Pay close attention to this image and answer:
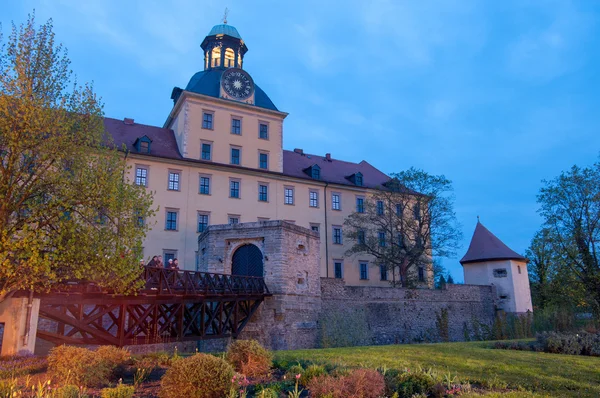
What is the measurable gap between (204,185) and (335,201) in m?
11.4

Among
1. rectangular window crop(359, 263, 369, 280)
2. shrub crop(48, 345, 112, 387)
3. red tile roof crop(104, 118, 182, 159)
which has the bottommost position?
shrub crop(48, 345, 112, 387)

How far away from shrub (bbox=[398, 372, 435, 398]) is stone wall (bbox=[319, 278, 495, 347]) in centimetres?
1486

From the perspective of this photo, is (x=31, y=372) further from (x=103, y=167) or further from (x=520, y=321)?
(x=520, y=321)

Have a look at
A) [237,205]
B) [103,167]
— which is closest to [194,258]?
[237,205]

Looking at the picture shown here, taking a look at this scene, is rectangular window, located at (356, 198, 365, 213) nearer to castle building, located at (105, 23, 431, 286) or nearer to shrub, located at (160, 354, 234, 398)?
castle building, located at (105, 23, 431, 286)

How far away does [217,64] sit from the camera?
40.8 meters

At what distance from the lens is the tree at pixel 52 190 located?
11.5 m

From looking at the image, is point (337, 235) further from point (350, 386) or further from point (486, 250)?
point (350, 386)

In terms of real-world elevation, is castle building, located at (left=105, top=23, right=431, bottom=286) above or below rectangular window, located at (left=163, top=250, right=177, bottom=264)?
above

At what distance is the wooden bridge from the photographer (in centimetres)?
1365

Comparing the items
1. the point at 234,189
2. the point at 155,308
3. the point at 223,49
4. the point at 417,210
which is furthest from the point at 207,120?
the point at 155,308

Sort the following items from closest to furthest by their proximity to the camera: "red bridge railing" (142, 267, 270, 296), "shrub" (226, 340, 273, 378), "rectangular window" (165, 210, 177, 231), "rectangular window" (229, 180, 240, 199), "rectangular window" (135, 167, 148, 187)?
"shrub" (226, 340, 273, 378), "red bridge railing" (142, 267, 270, 296), "rectangular window" (135, 167, 148, 187), "rectangular window" (165, 210, 177, 231), "rectangular window" (229, 180, 240, 199)

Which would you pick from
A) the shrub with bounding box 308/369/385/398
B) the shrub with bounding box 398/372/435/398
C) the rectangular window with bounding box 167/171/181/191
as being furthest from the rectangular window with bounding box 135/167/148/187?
the shrub with bounding box 398/372/435/398

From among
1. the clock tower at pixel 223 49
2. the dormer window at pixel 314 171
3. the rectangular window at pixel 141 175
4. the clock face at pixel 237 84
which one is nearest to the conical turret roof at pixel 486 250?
the dormer window at pixel 314 171
